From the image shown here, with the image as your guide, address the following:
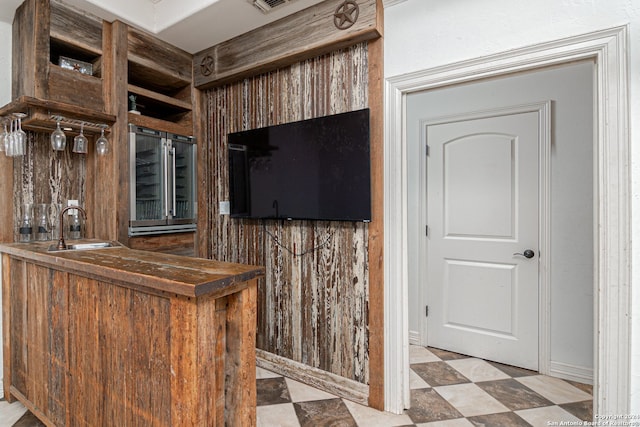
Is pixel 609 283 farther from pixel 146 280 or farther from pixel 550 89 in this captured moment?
pixel 146 280

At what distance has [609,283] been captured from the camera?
158cm

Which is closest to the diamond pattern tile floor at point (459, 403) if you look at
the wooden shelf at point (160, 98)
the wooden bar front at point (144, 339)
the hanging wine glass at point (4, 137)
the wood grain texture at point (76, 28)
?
the wooden bar front at point (144, 339)

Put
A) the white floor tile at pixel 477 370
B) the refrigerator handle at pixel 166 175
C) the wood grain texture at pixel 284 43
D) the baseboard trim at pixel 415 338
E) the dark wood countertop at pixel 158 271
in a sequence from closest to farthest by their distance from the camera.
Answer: the dark wood countertop at pixel 158 271, the wood grain texture at pixel 284 43, the white floor tile at pixel 477 370, the refrigerator handle at pixel 166 175, the baseboard trim at pixel 415 338

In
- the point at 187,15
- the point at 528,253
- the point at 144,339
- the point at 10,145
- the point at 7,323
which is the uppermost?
the point at 187,15

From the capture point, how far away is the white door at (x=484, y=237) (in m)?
2.77

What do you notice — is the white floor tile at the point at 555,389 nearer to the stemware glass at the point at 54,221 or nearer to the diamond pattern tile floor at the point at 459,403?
the diamond pattern tile floor at the point at 459,403

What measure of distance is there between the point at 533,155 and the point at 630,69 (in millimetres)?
1268

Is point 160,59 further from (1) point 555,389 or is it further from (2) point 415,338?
(1) point 555,389

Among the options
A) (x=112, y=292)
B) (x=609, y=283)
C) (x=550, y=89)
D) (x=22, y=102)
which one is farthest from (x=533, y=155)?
(x=22, y=102)

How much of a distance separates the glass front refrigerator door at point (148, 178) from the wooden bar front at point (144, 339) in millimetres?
Answer: 894

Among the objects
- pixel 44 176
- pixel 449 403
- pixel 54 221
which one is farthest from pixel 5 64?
pixel 449 403

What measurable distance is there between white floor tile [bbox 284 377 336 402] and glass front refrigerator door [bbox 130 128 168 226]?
1.76m

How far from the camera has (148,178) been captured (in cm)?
279

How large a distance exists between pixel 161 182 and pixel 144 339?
1.82 meters
